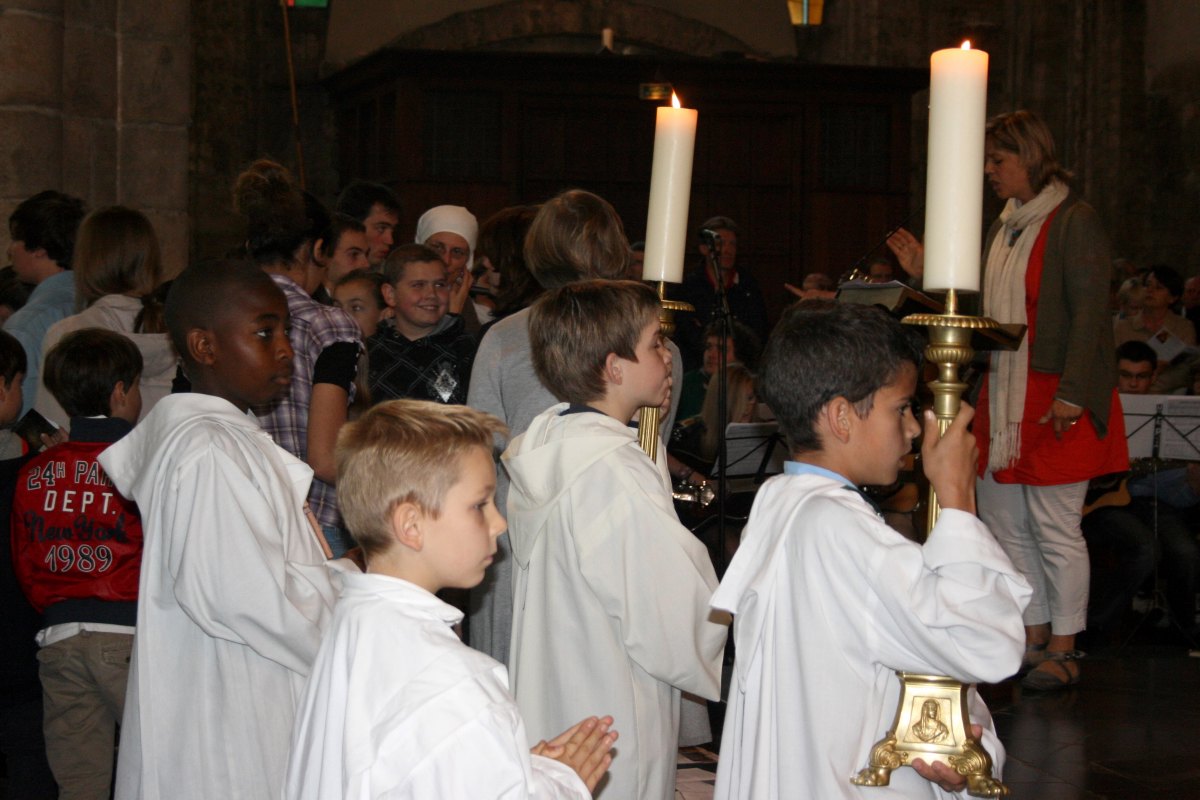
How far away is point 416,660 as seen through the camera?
1796 mm

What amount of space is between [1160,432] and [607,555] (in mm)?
4277

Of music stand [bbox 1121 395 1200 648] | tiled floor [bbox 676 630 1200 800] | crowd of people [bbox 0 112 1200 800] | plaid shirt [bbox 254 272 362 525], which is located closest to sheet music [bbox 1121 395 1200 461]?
music stand [bbox 1121 395 1200 648]

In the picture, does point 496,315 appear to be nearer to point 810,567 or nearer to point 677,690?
point 677,690

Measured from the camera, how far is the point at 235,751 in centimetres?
241

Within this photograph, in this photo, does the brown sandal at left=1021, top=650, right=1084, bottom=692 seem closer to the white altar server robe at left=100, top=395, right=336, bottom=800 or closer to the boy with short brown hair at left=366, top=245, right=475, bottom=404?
the boy with short brown hair at left=366, top=245, right=475, bottom=404

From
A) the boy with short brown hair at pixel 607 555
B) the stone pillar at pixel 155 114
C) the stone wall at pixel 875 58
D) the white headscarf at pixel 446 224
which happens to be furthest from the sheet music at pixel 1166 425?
the stone wall at pixel 875 58

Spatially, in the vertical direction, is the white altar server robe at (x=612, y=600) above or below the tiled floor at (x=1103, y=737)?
above

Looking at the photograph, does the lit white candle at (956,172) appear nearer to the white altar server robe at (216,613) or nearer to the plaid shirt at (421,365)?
the white altar server robe at (216,613)

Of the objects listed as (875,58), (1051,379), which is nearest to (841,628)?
(1051,379)

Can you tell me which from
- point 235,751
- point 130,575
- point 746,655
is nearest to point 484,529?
point 746,655

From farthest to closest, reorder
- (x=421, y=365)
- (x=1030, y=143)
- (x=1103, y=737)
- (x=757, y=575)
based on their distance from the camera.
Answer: (x=1030, y=143) → (x=1103, y=737) → (x=421, y=365) → (x=757, y=575)

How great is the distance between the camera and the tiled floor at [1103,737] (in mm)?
3852

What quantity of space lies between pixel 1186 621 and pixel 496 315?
3972 mm

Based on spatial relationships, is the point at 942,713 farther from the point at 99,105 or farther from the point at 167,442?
the point at 99,105
